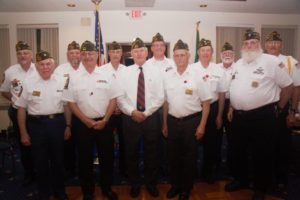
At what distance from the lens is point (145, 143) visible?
278 centimetres

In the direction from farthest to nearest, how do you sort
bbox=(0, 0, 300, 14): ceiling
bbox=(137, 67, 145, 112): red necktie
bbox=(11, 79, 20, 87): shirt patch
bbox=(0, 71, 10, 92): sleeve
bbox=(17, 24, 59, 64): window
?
bbox=(17, 24, 59, 64): window → bbox=(0, 0, 300, 14): ceiling → bbox=(0, 71, 10, 92): sleeve → bbox=(11, 79, 20, 87): shirt patch → bbox=(137, 67, 145, 112): red necktie

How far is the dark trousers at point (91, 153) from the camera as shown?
100 inches

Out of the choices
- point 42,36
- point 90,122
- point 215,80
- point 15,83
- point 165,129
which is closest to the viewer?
point 90,122

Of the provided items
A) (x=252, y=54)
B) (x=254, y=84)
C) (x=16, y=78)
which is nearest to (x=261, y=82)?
(x=254, y=84)

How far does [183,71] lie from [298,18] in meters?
5.64

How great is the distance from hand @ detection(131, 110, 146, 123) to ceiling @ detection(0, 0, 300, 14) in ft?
11.1

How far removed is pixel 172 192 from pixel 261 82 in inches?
63.0

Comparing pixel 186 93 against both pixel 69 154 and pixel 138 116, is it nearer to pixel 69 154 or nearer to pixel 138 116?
pixel 138 116

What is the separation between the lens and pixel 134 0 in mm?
5090

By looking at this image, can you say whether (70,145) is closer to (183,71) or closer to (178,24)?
(183,71)

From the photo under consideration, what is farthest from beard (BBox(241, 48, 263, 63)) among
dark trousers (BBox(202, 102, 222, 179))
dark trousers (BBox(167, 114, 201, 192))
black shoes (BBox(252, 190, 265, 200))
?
black shoes (BBox(252, 190, 265, 200))

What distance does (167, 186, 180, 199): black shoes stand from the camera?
2.74 meters

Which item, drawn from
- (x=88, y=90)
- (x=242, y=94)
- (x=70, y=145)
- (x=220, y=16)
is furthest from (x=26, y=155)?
(x=220, y=16)

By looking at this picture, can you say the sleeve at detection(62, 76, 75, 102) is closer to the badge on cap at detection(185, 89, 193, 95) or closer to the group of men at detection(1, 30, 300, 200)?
the group of men at detection(1, 30, 300, 200)
